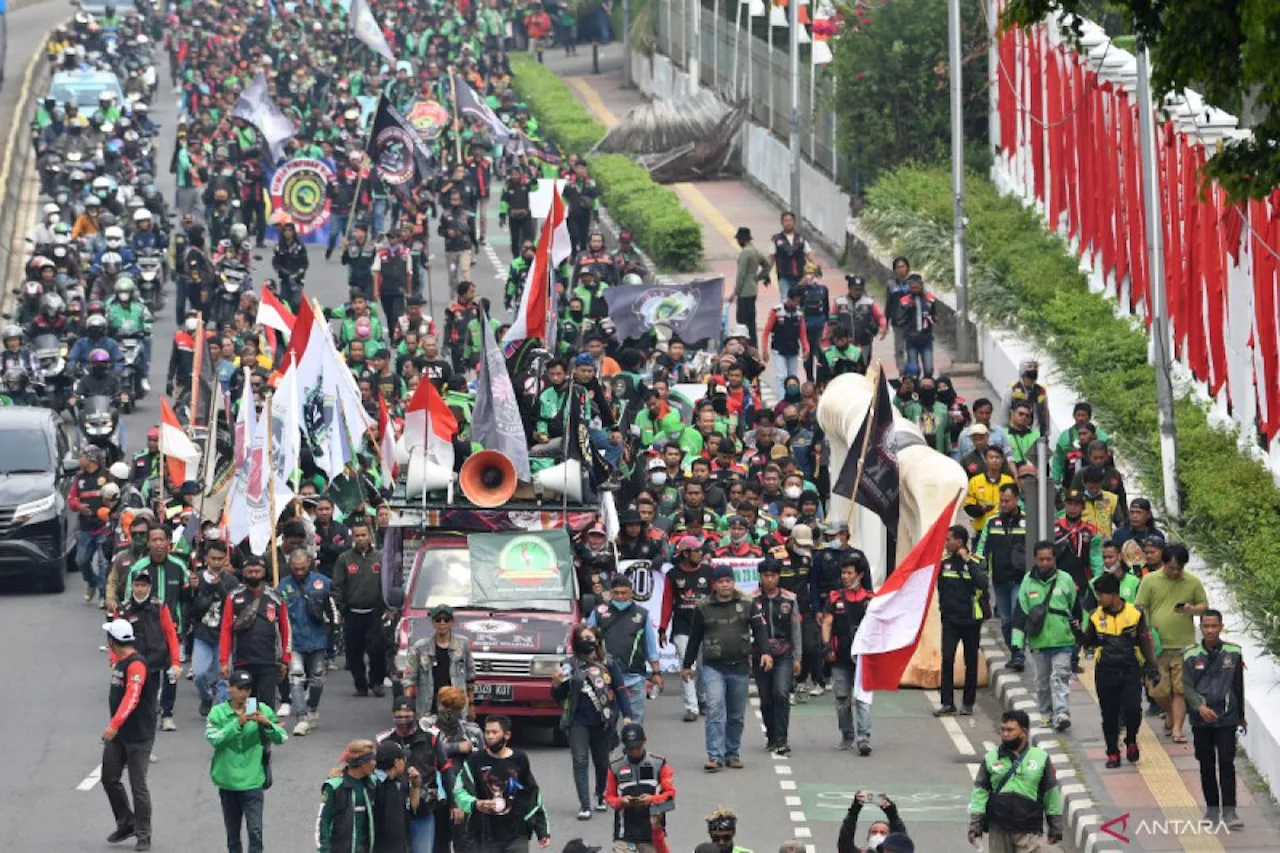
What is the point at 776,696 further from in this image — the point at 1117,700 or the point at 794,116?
the point at 794,116

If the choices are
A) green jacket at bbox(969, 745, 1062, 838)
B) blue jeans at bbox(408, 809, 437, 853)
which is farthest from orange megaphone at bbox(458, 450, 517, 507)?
green jacket at bbox(969, 745, 1062, 838)

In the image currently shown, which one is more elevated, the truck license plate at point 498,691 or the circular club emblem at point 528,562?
the circular club emblem at point 528,562

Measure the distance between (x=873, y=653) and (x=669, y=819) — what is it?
188cm

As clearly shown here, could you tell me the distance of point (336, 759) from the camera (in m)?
23.3

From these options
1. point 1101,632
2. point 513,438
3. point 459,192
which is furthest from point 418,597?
point 459,192

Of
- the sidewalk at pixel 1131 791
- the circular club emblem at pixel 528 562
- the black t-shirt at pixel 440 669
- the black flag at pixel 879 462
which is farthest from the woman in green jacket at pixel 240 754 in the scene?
the black flag at pixel 879 462

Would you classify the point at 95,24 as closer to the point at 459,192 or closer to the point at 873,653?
the point at 459,192

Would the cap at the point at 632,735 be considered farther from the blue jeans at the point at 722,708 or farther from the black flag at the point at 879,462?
the black flag at the point at 879,462

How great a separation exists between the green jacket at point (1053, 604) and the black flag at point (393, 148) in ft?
70.2

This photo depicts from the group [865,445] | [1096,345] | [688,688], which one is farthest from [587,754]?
[1096,345]

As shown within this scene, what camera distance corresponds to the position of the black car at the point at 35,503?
96.9 feet

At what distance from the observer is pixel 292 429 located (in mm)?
25859

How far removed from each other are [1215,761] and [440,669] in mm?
5238

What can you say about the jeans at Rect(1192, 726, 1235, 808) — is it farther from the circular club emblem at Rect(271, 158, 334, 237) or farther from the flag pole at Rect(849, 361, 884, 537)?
the circular club emblem at Rect(271, 158, 334, 237)
